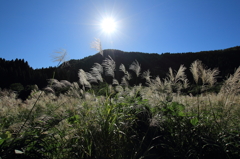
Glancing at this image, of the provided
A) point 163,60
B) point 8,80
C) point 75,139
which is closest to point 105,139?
point 75,139

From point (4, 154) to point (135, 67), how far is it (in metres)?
2.84

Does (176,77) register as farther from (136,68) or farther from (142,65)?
(142,65)


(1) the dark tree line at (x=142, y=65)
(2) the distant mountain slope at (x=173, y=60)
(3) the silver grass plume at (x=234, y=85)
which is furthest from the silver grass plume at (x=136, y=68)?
(2) the distant mountain slope at (x=173, y=60)

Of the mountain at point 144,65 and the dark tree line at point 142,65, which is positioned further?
the mountain at point 144,65

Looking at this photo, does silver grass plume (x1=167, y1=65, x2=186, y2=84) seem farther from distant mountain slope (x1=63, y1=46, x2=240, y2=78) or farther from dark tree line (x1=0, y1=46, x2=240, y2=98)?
distant mountain slope (x1=63, y1=46, x2=240, y2=78)

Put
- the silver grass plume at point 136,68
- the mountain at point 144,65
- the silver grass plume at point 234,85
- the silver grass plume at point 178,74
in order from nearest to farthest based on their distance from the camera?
the silver grass plume at point 234,85
the silver grass plume at point 178,74
the silver grass plume at point 136,68
the mountain at point 144,65

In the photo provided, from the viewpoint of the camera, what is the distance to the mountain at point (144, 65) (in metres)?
27.9

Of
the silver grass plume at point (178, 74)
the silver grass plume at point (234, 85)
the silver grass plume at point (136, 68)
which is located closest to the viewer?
the silver grass plume at point (234, 85)

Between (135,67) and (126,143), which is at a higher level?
(135,67)

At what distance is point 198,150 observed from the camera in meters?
1.94

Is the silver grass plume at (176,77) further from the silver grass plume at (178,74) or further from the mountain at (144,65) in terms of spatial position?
the mountain at (144,65)

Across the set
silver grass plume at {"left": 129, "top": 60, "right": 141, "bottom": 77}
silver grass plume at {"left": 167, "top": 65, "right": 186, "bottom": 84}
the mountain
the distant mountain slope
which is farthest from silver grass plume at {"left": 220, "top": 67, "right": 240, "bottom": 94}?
the distant mountain slope

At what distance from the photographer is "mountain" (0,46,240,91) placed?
27.9 meters

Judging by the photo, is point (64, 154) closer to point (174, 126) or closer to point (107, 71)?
point (174, 126)
